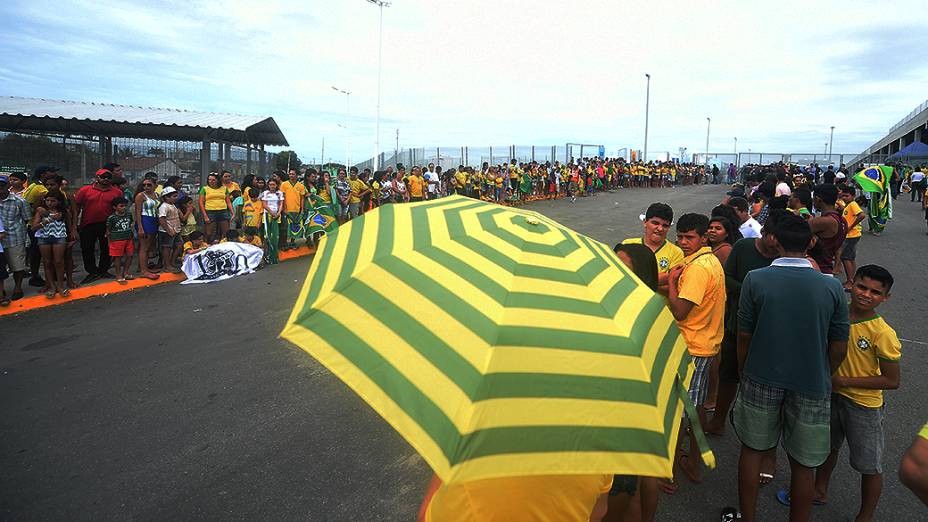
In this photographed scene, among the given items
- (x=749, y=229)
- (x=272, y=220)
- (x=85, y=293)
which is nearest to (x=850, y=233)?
(x=749, y=229)

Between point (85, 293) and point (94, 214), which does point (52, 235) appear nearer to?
point (85, 293)

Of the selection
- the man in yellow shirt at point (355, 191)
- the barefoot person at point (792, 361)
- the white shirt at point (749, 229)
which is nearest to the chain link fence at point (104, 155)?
the man in yellow shirt at point (355, 191)

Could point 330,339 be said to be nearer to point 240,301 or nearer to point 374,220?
point 374,220

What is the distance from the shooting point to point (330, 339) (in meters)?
1.73

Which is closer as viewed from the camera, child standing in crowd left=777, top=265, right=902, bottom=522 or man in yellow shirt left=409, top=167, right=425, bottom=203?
child standing in crowd left=777, top=265, right=902, bottom=522

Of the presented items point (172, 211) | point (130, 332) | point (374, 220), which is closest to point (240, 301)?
point (130, 332)

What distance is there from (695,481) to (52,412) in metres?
4.83

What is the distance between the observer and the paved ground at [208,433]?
10.3 ft

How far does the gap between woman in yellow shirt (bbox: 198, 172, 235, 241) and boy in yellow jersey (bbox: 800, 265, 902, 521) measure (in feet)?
33.5

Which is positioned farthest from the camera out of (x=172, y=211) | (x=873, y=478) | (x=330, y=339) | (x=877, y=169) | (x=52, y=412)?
(x=877, y=169)

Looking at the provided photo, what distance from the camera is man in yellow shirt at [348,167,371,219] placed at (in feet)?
45.2

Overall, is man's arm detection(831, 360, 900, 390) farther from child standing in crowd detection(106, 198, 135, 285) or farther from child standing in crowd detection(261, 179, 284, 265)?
child standing in crowd detection(261, 179, 284, 265)

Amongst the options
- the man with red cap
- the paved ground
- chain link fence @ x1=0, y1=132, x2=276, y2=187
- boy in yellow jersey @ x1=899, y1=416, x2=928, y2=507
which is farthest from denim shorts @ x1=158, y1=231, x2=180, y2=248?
boy in yellow jersey @ x1=899, y1=416, x2=928, y2=507

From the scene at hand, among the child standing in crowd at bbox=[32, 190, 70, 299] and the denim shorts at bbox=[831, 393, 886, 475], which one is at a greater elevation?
the child standing in crowd at bbox=[32, 190, 70, 299]
